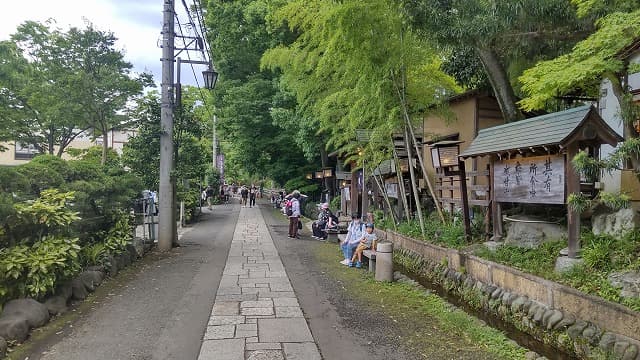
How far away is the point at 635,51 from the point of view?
7492 mm

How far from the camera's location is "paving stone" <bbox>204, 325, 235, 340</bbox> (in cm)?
567

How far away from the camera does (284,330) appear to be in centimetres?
598

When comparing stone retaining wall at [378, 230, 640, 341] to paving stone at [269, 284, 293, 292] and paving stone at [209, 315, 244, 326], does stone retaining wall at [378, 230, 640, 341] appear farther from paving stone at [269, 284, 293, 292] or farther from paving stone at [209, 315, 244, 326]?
paving stone at [209, 315, 244, 326]

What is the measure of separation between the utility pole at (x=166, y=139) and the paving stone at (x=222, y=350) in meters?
7.45

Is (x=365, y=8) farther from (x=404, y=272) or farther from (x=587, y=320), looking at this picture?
(x=587, y=320)

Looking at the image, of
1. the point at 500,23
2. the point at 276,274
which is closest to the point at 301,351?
the point at 276,274

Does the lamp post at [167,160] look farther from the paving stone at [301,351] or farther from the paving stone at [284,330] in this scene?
the paving stone at [301,351]

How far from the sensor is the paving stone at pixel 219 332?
5.67 metres

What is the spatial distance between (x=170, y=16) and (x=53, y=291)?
8.60 metres

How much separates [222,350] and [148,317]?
183 centimetres

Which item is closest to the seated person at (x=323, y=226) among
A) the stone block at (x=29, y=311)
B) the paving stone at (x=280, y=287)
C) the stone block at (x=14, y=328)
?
the paving stone at (x=280, y=287)

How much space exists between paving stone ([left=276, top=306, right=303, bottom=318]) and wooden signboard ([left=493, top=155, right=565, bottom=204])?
4.18 metres

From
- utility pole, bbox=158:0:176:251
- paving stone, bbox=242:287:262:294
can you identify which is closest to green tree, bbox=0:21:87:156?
utility pole, bbox=158:0:176:251

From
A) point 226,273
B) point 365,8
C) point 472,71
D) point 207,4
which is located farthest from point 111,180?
point 207,4
